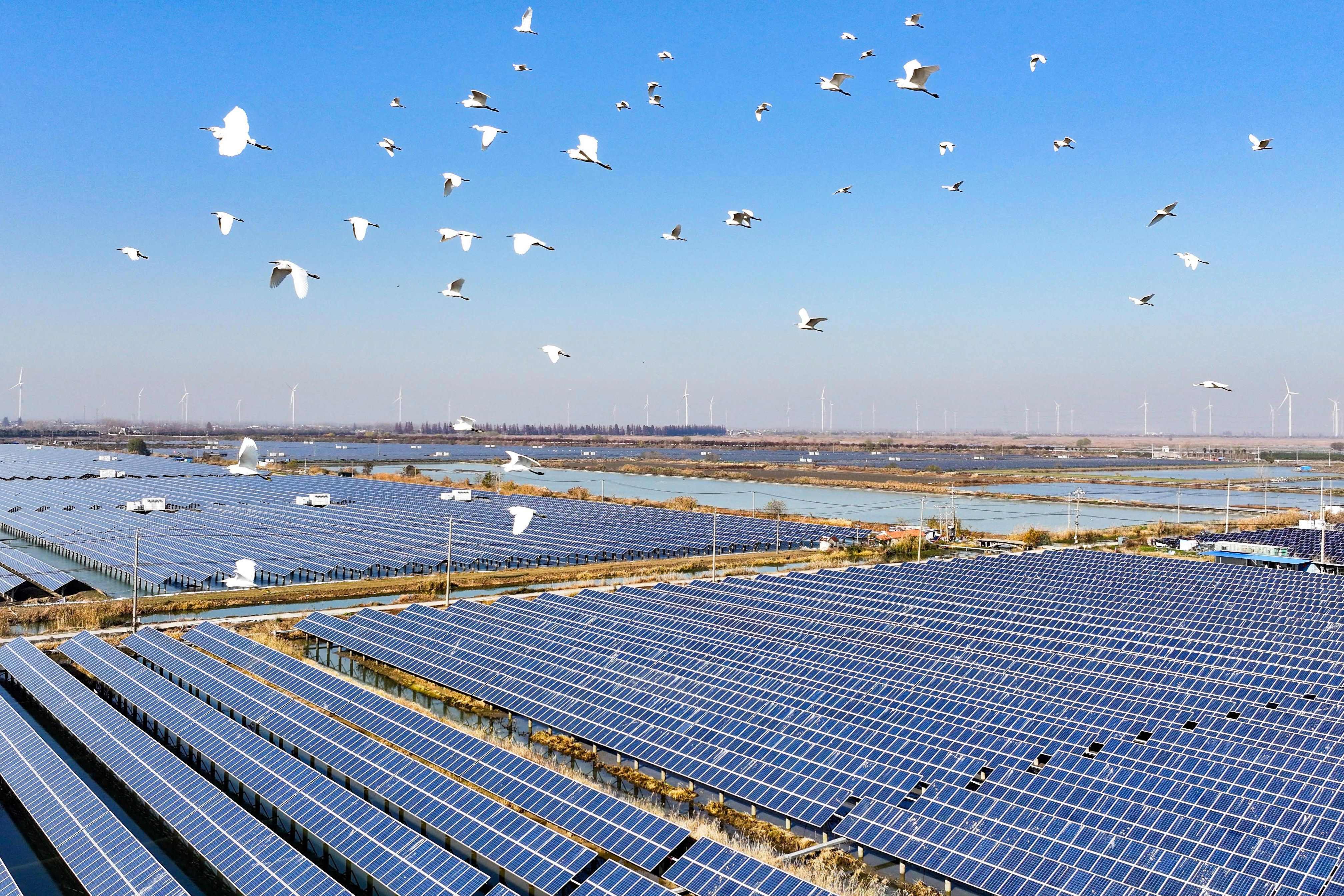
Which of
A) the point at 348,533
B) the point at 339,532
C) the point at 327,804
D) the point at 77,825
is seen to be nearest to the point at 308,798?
the point at 327,804

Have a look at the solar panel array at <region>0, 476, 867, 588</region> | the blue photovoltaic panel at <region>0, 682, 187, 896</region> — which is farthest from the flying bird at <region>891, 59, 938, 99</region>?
the solar panel array at <region>0, 476, 867, 588</region>

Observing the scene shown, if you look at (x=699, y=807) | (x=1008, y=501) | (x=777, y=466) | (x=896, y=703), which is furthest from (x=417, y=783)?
(x=777, y=466)

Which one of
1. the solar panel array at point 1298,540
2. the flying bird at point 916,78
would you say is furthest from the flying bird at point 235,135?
the solar panel array at point 1298,540

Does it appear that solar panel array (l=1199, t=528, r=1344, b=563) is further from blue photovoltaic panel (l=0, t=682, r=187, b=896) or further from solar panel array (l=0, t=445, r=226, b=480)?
solar panel array (l=0, t=445, r=226, b=480)

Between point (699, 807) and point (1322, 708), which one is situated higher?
point (1322, 708)

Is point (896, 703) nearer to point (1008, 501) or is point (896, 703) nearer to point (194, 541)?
point (194, 541)

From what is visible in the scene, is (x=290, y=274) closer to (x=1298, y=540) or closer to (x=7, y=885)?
(x=7, y=885)
